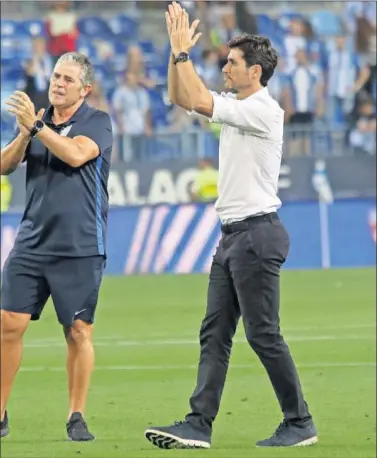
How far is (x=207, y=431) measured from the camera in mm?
6961

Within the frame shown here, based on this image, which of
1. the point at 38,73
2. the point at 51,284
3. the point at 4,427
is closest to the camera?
the point at 51,284

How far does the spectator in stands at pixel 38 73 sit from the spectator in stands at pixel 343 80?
5.10 meters

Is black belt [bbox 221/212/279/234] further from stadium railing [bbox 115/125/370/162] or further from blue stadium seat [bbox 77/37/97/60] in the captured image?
blue stadium seat [bbox 77/37/97/60]

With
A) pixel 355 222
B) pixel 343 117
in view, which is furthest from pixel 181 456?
pixel 343 117

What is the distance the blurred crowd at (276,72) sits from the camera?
2266cm

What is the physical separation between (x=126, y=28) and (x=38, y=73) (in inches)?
108

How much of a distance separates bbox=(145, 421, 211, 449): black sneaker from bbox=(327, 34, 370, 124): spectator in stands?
16726 millimetres

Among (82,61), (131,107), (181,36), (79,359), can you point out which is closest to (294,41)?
(131,107)

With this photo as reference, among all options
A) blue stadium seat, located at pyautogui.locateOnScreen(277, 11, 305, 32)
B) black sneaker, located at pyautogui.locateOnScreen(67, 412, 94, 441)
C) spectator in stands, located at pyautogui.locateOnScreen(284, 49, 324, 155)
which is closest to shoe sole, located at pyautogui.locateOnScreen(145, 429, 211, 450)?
black sneaker, located at pyautogui.locateOnScreen(67, 412, 94, 441)

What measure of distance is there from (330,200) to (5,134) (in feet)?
17.4

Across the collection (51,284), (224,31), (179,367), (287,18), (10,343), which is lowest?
(179,367)

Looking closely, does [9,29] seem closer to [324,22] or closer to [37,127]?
[324,22]

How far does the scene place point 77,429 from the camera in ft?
23.5

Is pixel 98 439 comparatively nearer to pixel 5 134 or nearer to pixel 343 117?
pixel 5 134
